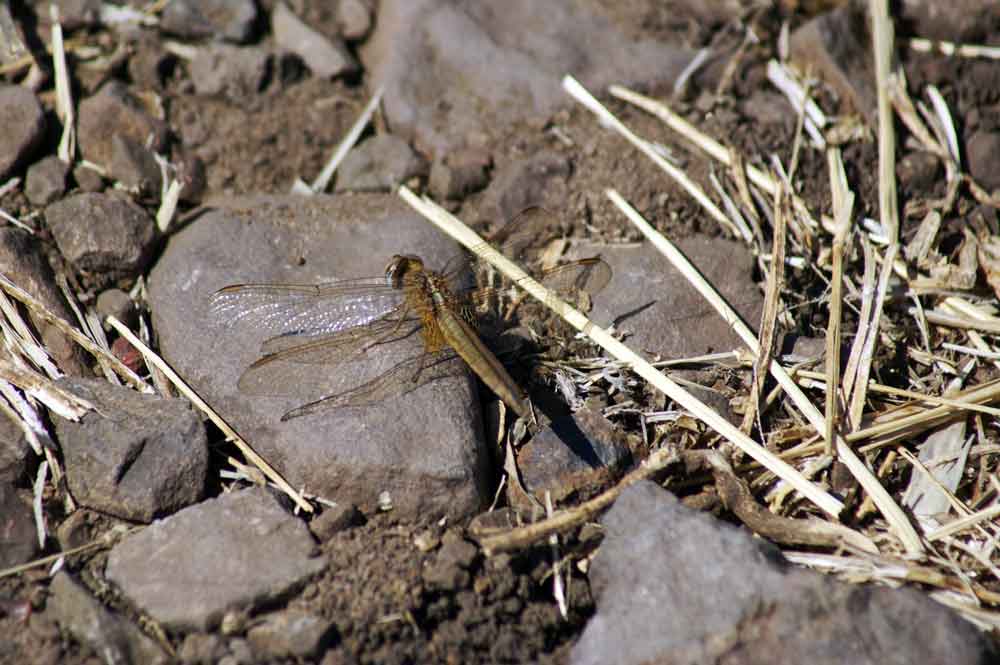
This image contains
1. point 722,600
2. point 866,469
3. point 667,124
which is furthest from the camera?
point 667,124

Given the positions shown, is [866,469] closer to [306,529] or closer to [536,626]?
[536,626]

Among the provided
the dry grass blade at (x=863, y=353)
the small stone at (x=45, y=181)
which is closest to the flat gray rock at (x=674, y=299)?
the dry grass blade at (x=863, y=353)

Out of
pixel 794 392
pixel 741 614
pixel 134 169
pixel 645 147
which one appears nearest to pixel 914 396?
pixel 794 392

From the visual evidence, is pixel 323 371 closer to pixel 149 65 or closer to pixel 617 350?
pixel 617 350

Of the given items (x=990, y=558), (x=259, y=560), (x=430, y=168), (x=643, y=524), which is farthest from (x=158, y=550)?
(x=990, y=558)

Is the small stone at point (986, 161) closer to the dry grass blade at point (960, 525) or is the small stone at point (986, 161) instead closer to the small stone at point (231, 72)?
the dry grass blade at point (960, 525)

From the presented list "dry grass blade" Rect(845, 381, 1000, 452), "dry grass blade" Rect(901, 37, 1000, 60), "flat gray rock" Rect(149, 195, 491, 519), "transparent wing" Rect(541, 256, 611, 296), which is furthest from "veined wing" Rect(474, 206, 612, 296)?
"dry grass blade" Rect(901, 37, 1000, 60)
